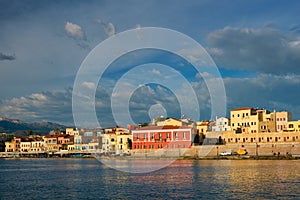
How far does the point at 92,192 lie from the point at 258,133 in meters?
58.2

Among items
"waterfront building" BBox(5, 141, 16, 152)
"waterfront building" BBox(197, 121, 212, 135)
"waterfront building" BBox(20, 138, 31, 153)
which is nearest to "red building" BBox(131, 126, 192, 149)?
"waterfront building" BBox(197, 121, 212, 135)

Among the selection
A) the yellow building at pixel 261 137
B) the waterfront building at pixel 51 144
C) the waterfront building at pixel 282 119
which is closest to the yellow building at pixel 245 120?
the yellow building at pixel 261 137

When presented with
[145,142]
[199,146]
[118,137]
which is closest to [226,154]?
[199,146]

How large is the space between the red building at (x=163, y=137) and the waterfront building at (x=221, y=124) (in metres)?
8.90

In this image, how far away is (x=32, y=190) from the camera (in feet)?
139

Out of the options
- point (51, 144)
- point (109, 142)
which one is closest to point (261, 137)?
point (109, 142)

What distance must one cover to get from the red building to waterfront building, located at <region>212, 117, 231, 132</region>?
8901 mm

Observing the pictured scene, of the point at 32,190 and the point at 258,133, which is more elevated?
the point at 258,133

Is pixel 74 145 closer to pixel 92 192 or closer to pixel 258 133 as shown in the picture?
pixel 258 133

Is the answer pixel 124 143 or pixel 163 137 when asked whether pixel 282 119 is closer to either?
pixel 163 137

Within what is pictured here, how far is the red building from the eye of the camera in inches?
3915

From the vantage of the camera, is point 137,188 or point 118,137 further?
point 118,137

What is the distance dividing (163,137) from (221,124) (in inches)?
588

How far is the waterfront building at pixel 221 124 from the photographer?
338 ft
